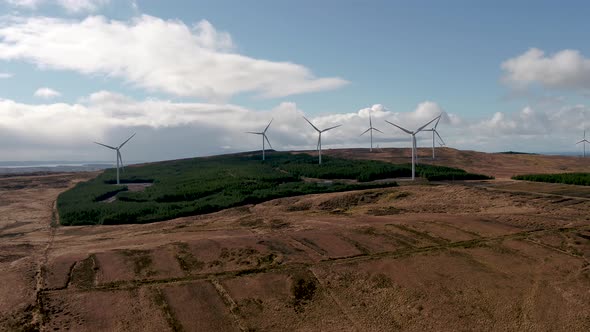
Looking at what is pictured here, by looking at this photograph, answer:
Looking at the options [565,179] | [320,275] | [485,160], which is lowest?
[320,275]

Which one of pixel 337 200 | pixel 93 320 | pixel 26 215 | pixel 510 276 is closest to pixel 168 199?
pixel 26 215

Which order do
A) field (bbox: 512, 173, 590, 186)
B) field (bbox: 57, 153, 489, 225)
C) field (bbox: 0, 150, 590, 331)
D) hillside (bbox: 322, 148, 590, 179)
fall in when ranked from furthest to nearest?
1. hillside (bbox: 322, 148, 590, 179)
2. field (bbox: 512, 173, 590, 186)
3. field (bbox: 57, 153, 489, 225)
4. field (bbox: 0, 150, 590, 331)

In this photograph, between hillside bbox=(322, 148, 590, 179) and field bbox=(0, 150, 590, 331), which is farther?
hillside bbox=(322, 148, 590, 179)

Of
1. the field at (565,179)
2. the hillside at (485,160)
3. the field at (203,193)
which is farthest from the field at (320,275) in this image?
the hillside at (485,160)

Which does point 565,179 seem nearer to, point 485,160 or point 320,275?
point 320,275

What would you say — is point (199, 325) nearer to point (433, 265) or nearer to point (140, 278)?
point (140, 278)

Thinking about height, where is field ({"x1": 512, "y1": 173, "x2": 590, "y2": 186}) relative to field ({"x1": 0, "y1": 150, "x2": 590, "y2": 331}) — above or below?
above

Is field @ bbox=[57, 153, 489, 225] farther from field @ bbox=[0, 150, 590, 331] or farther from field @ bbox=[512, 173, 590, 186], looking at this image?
field @ bbox=[0, 150, 590, 331]

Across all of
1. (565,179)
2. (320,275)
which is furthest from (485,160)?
(320,275)

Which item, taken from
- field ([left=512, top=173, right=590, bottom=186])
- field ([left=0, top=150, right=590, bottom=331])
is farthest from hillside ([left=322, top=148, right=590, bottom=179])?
field ([left=0, top=150, right=590, bottom=331])

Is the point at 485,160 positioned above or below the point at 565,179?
above
